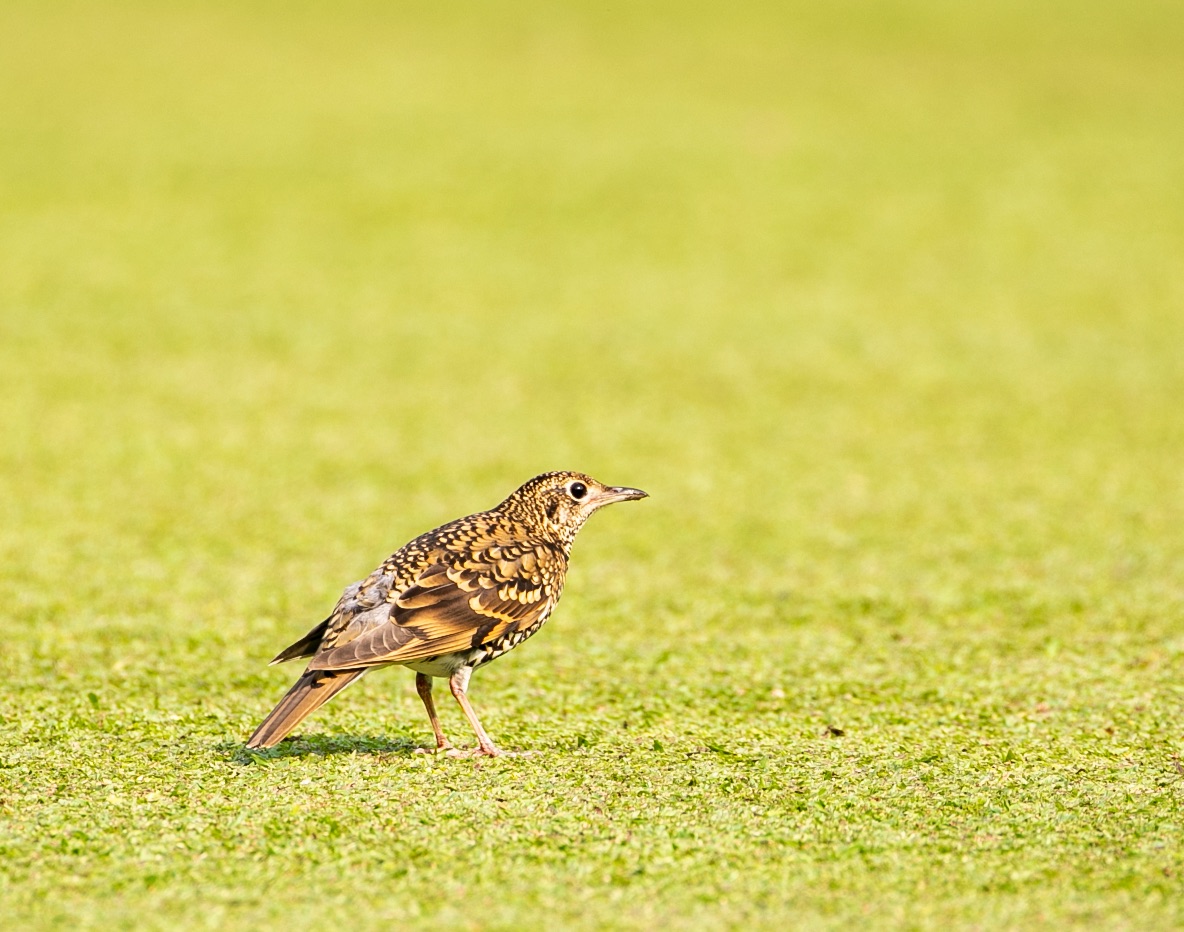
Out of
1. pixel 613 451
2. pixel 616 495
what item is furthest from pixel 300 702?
pixel 613 451

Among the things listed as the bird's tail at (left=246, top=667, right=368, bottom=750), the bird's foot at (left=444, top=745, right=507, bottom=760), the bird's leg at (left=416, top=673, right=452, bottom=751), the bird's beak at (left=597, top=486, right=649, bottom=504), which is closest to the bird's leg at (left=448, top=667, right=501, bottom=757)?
the bird's foot at (left=444, top=745, right=507, bottom=760)

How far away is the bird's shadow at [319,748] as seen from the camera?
6355 millimetres

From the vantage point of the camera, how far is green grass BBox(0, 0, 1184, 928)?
17.8ft

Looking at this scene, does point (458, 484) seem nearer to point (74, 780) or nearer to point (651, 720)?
point (651, 720)

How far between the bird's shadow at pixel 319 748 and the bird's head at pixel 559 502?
1.12 m

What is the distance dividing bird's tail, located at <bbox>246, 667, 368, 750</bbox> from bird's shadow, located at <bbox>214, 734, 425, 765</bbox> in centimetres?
55

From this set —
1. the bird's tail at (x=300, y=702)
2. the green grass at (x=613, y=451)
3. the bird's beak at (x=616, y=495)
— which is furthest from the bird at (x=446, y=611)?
the green grass at (x=613, y=451)

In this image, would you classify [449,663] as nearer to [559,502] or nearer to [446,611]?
[446,611]

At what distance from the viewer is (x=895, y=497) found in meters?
12.3

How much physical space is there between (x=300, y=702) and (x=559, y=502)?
1686 mm

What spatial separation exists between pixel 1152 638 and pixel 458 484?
5.78 m

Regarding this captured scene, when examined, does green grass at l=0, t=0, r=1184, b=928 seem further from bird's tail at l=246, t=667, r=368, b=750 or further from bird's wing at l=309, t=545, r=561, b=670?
bird's wing at l=309, t=545, r=561, b=670

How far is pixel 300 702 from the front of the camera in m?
5.80

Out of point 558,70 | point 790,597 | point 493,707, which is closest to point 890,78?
point 558,70
